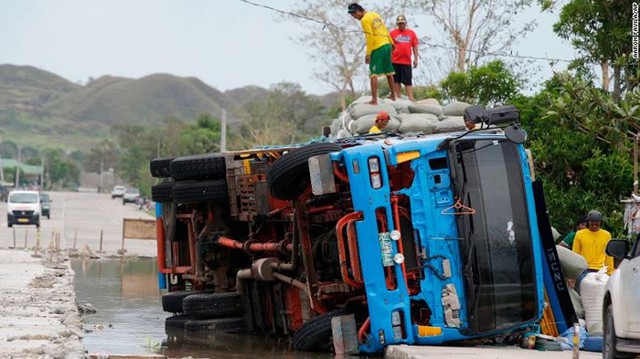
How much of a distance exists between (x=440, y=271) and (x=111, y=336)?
4.30m

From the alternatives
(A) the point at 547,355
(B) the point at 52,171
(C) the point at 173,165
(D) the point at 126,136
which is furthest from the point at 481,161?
(B) the point at 52,171

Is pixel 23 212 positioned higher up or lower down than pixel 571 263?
higher up

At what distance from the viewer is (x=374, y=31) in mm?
17719

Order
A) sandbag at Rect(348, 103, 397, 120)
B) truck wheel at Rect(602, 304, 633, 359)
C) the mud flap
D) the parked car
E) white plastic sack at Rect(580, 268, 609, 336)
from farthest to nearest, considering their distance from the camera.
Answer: sandbag at Rect(348, 103, 397, 120), white plastic sack at Rect(580, 268, 609, 336), the mud flap, truck wheel at Rect(602, 304, 633, 359), the parked car

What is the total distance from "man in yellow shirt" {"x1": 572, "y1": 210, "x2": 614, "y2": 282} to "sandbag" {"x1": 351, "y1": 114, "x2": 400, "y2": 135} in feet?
9.68

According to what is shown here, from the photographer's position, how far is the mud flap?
40.8ft

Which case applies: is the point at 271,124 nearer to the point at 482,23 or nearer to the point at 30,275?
the point at 482,23

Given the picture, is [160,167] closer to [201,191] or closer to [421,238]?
[201,191]

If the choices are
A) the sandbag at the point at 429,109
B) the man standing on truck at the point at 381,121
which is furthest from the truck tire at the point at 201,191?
the sandbag at the point at 429,109

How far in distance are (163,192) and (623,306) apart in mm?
8809

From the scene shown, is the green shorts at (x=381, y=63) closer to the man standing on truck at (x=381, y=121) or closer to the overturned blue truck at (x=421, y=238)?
the man standing on truck at (x=381, y=121)

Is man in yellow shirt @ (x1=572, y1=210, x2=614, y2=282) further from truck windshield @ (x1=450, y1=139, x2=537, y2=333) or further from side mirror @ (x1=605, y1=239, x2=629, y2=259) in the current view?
→ side mirror @ (x1=605, y1=239, x2=629, y2=259)

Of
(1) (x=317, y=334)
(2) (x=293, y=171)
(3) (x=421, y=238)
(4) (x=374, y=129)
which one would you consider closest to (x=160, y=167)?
(4) (x=374, y=129)

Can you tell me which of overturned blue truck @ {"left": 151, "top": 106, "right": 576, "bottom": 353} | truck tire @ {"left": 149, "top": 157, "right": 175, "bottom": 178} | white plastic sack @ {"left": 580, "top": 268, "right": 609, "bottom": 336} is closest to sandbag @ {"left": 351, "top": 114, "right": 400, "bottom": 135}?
truck tire @ {"left": 149, "top": 157, "right": 175, "bottom": 178}
